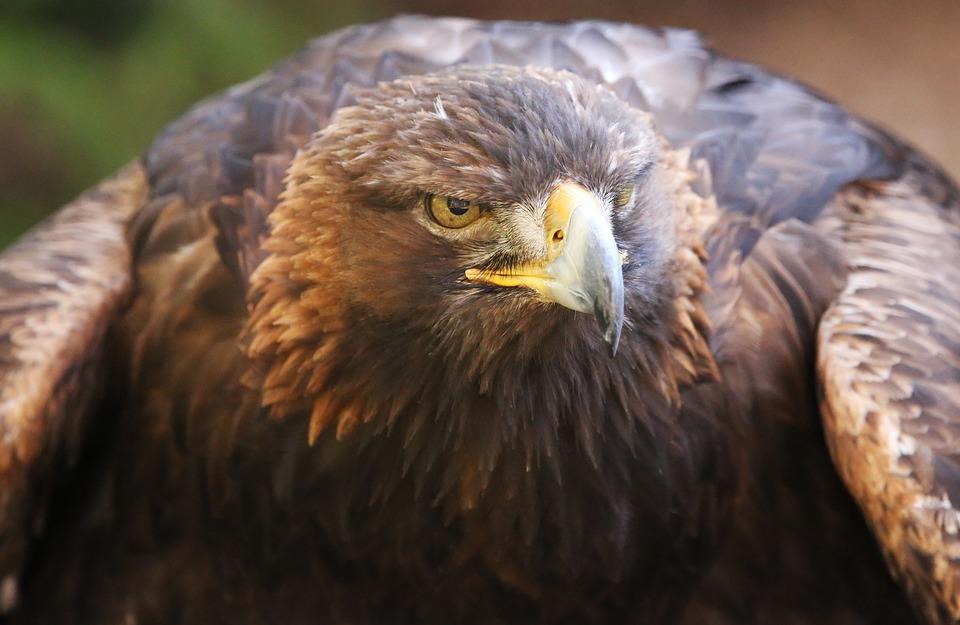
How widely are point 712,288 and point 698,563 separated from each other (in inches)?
25.8

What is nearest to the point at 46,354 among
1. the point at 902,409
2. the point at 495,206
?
the point at 495,206

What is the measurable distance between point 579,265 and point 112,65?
3529 millimetres

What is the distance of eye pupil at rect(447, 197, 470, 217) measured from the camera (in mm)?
2662

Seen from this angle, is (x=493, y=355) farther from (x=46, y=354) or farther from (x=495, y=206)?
(x=46, y=354)

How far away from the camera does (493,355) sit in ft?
9.26

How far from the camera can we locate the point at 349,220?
2.85 metres

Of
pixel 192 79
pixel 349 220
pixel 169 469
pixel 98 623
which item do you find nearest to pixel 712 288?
pixel 349 220

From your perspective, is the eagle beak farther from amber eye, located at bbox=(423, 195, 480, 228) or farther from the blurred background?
the blurred background

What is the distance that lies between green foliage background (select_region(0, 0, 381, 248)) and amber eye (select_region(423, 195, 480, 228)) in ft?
9.96

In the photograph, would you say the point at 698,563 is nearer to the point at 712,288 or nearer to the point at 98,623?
the point at 712,288

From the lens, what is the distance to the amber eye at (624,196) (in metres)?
2.73

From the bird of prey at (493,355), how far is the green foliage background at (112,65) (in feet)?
4.86

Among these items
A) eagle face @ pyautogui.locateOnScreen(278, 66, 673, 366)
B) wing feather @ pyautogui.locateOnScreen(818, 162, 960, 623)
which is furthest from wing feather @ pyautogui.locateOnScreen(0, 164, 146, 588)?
wing feather @ pyautogui.locateOnScreen(818, 162, 960, 623)

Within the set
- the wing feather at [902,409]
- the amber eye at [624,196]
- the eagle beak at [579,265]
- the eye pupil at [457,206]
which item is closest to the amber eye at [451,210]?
the eye pupil at [457,206]
